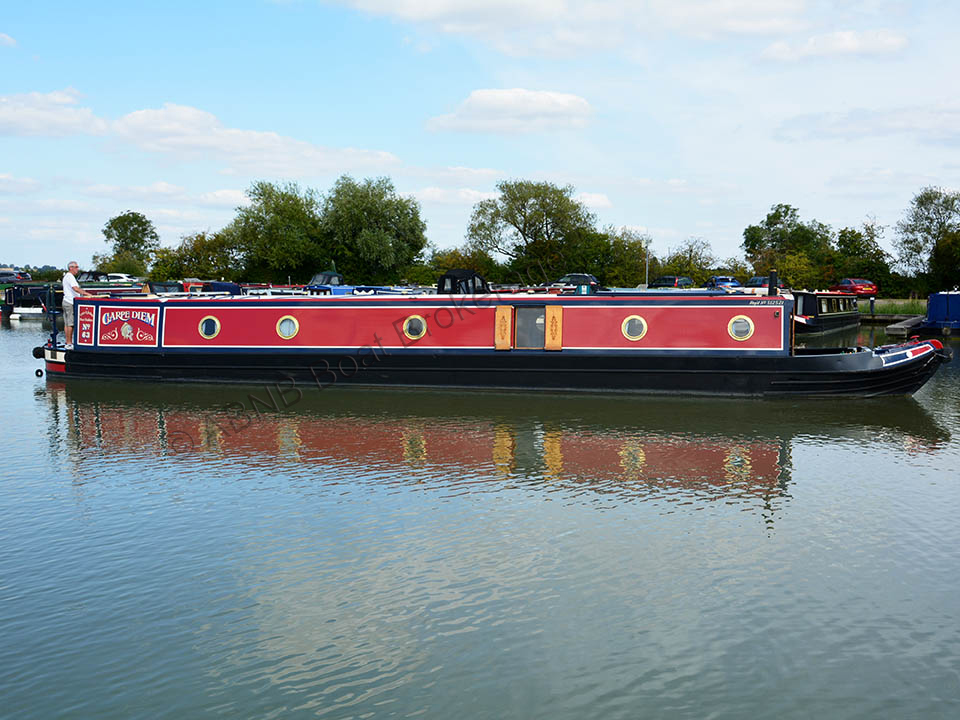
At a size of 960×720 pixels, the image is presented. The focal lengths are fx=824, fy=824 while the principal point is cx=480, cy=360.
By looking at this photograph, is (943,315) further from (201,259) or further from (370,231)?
(201,259)

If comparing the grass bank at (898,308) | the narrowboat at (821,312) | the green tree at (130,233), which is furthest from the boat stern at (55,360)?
the green tree at (130,233)

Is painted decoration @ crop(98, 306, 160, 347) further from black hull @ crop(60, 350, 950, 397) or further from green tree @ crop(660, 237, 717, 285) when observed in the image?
green tree @ crop(660, 237, 717, 285)

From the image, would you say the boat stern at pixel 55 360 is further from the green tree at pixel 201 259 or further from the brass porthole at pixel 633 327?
the green tree at pixel 201 259

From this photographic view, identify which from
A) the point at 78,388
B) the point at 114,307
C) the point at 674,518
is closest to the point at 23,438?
the point at 78,388

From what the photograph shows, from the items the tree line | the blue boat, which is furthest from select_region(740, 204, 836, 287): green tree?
the blue boat

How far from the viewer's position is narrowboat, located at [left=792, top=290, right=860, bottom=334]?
29.2 metres

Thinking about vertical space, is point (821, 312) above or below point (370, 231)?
below

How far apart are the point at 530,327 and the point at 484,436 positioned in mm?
4398

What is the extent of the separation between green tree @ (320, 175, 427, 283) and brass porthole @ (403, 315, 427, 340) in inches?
1419

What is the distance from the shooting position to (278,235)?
54125 mm

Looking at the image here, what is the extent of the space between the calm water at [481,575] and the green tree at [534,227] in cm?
4025

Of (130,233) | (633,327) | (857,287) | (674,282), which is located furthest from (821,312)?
(130,233)

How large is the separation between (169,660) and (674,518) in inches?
182

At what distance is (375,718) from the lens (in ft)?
14.8
